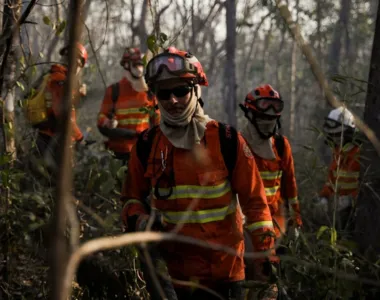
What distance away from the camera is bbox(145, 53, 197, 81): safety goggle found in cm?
328

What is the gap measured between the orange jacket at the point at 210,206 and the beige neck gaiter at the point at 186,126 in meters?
0.04

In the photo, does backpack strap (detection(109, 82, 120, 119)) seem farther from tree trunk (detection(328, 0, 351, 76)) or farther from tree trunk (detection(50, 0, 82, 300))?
tree trunk (detection(328, 0, 351, 76))

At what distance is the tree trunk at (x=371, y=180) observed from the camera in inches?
163

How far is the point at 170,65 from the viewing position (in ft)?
10.8

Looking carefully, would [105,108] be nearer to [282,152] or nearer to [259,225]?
[282,152]

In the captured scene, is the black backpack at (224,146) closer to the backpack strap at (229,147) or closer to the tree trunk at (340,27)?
the backpack strap at (229,147)

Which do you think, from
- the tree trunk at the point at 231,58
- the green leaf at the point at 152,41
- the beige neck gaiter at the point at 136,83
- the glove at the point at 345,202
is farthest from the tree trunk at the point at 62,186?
the tree trunk at the point at 231,58

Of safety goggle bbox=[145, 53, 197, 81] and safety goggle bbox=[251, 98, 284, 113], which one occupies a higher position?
safety goggle bbox=[145, 53, 197, 81]

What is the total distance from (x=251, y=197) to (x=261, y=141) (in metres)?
1.78

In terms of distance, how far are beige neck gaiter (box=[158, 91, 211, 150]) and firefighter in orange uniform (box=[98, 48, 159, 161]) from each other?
442 centimetres

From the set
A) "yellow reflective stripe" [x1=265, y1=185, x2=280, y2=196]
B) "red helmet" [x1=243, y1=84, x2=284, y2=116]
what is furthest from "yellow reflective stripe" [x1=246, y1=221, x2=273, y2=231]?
"red helmet" [x1=243, y1=84, x2=284, y2=116]

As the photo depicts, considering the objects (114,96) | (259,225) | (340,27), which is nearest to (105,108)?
(114,96)

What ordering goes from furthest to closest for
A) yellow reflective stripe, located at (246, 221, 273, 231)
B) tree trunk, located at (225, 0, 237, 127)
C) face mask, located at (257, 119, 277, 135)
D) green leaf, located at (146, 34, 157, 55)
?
tree trunk, located at (225, 0, 237, 127)
face mask, located at (257, 119, 277, 135)
green leaf, located at (146, 34, 157, 55)
yellow reflective stripe, located at (246, 221, 273, 231)

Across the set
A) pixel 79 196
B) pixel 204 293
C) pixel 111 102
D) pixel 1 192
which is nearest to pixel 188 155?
pixel 204 293
